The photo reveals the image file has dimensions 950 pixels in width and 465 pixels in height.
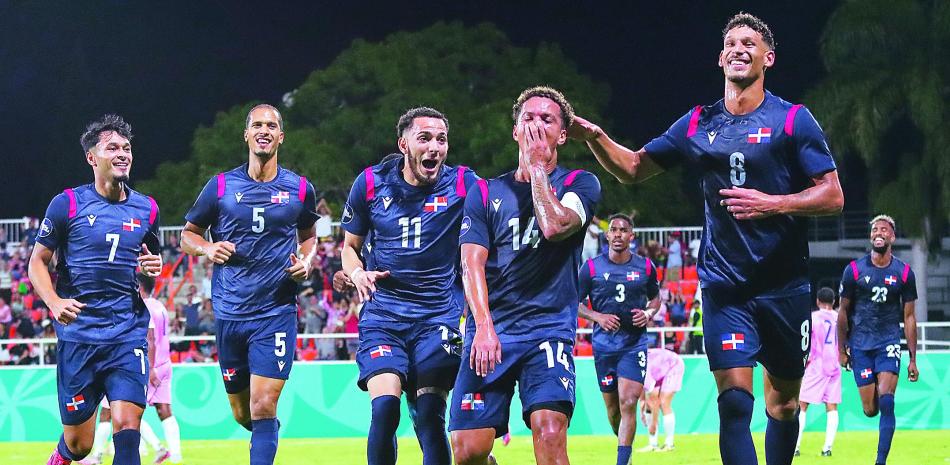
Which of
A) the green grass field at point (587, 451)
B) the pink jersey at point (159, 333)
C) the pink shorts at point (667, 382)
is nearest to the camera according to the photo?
the pink jersey at point (159, 333)

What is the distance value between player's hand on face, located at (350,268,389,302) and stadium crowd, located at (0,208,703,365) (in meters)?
11.7

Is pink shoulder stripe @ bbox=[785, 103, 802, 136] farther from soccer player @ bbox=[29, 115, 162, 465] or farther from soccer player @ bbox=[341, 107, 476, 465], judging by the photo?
soccer player @ bbox=[29, 115, 162, 465]

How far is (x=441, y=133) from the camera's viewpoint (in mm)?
8516

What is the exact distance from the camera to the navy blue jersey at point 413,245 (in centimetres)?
859

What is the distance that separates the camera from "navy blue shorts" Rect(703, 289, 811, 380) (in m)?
7.11

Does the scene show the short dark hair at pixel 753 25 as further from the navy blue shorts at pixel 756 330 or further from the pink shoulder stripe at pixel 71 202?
the pink shoulder stripe at pixel 71 202

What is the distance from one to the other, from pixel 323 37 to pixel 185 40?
17.3 feet

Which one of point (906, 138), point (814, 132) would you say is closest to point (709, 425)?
point (814, 132)

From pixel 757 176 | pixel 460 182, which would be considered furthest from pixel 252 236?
pixel 757 176

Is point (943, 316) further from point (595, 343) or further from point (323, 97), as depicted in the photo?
Result: point (595, 343)

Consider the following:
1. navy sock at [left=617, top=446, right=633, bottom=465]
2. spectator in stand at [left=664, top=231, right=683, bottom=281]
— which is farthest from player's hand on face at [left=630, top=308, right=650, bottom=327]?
spectator in stand at [left=664, top=231, right=683, bottom=281]

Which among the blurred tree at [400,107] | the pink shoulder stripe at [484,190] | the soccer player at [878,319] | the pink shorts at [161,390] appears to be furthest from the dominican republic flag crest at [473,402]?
the blurred tree at [400,107]

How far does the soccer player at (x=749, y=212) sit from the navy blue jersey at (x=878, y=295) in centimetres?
672

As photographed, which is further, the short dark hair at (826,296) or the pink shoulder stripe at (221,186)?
the short dark hair at (826,296)
